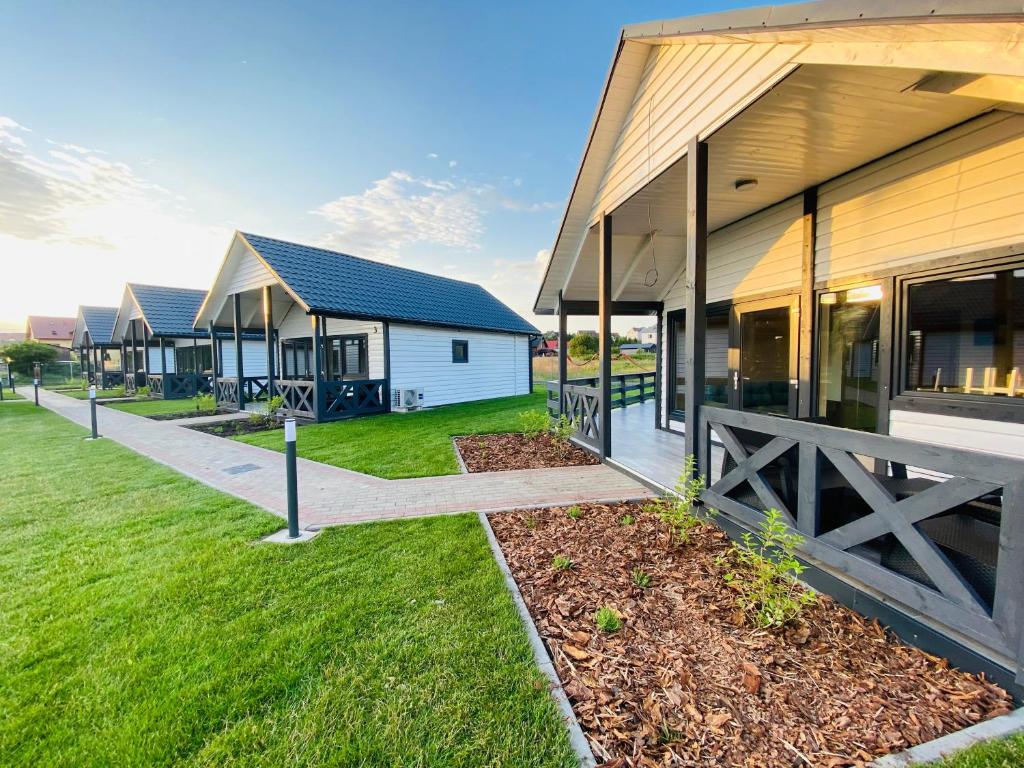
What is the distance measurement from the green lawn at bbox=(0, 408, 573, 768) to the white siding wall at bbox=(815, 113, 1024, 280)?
16.1 feet

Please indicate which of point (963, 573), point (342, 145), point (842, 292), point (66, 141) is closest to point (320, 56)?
point (342, 145)

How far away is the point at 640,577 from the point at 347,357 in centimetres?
1318

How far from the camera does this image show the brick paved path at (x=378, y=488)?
15.0 ft

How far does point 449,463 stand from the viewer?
6.52 metres

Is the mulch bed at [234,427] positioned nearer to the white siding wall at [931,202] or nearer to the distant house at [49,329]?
the white siding wall at [931,202]

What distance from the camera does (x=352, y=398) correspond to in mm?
12312

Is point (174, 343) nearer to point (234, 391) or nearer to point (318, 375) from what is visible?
point (234, 391)

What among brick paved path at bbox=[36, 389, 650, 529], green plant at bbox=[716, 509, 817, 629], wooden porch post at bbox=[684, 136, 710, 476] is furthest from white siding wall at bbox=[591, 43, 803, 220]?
brick paved path at bbox=[36, 389, 650, 529]

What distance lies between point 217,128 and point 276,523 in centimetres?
1097

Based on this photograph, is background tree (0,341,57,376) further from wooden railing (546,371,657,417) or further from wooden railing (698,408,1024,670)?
wooden railing (698,408,1024,670)

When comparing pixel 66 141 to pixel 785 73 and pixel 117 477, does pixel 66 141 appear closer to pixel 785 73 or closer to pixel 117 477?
pixel 117 477

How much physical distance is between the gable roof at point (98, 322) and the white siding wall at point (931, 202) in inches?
1306

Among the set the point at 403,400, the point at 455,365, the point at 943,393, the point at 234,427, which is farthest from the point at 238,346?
the point at 943,393

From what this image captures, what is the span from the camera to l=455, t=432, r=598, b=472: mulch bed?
6.41m
